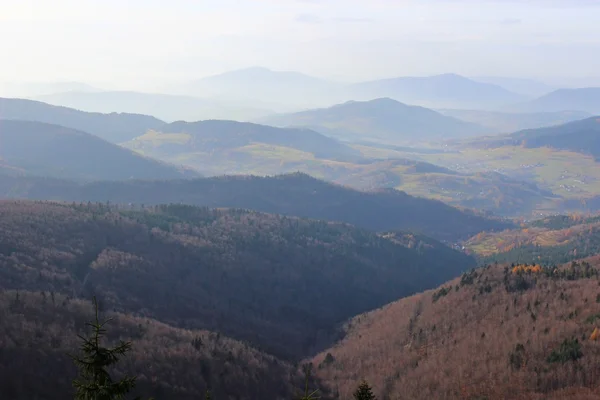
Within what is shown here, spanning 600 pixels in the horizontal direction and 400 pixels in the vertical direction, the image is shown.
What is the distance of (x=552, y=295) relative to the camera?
111 m

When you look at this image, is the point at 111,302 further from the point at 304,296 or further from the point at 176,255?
the point at 304,296

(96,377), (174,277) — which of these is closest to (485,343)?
(96,377)

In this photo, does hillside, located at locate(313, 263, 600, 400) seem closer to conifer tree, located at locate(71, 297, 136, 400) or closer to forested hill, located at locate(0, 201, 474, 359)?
forested hill, located at locate(0, 201, 474, 359)

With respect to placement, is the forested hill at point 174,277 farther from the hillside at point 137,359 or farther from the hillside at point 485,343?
the hillside at point 137,359

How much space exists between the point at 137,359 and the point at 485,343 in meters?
56.4

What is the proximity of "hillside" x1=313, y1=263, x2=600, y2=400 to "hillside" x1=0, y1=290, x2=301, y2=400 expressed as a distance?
1619 centimetres

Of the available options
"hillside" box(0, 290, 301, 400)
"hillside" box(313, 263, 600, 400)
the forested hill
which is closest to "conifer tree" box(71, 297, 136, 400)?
"hillside" box(0, 290, 301, 400)

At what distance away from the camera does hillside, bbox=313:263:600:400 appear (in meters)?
80.4

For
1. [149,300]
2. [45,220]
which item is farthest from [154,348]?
[45,220]

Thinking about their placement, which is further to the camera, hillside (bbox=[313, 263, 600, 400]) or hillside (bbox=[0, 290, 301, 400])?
hillside (bbox=[313, 263, 600, 400])

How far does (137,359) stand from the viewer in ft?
287

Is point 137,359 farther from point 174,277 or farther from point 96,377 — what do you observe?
point 174,277

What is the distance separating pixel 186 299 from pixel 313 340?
1344 inches

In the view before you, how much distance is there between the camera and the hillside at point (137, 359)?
74.7m
